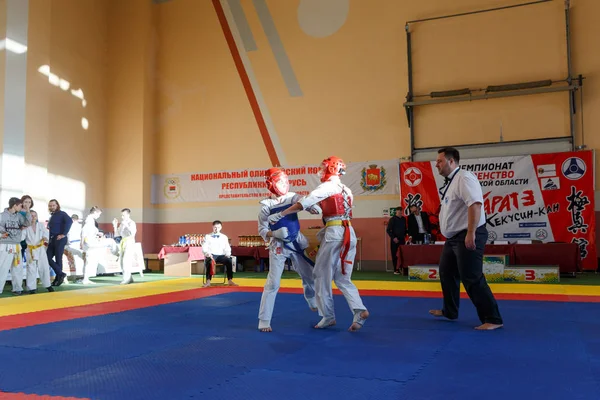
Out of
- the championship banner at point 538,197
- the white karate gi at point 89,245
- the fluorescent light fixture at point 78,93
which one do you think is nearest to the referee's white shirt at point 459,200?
the championship banner at point 538,197

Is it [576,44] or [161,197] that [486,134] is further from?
[161,197]

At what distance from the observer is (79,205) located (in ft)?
46.0

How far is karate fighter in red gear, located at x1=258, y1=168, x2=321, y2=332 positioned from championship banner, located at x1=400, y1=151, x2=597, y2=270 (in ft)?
22.9

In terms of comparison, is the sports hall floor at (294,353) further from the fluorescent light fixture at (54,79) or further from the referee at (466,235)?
the fluorescent light fixture at (54,79)

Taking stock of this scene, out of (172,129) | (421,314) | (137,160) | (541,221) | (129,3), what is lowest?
(421,314)

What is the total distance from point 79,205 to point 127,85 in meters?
3.62

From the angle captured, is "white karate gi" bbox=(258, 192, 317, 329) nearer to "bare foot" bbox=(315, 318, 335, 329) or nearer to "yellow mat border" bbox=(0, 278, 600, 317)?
"bare foot" bbox=(315, 318, 335, 329)

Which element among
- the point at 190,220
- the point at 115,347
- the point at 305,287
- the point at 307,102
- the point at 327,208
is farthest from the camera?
the point at 190,220

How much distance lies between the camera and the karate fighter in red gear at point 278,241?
4.65 meters

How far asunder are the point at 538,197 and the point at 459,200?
7.41 metres

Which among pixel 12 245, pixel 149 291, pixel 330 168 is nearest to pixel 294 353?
pixel 330 168

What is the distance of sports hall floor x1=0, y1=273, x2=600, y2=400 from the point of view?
2779 millimetres

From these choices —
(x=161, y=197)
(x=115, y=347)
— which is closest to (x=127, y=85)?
(x=161, y=197)

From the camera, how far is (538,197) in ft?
36.2
